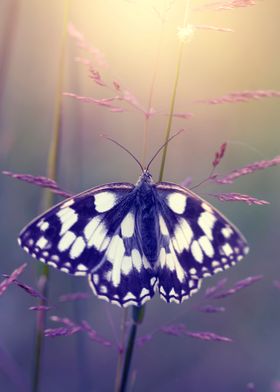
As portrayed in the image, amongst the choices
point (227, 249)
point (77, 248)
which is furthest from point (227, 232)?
point (77, 248)

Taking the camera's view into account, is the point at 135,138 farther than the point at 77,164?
Yes

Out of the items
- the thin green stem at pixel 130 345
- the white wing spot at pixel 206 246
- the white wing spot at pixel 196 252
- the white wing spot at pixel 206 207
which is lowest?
the thin green stem at pixel 130 345

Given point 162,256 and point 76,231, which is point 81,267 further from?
point 162,256

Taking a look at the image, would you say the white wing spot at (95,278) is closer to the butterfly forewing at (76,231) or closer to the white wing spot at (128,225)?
the butterfly forewing at (76,231)

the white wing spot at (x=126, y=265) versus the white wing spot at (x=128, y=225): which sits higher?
the white wing spot at (x=128, y=225)

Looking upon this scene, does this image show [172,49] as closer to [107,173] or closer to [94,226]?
[107,173]

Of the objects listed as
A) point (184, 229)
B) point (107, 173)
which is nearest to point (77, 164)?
point (107, 173)

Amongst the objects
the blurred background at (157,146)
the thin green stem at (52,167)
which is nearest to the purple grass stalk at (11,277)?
the thin green stem at (52,167)
